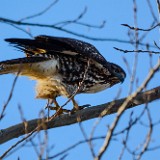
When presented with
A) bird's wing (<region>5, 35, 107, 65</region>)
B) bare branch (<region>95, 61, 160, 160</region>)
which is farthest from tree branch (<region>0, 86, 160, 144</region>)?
bare branch (<region>95, 61, 160, 160</region>)

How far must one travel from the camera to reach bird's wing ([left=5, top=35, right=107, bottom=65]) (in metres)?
7.05

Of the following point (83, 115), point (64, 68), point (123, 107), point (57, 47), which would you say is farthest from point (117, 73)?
point (123, 107)

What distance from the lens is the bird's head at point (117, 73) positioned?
7.84 m

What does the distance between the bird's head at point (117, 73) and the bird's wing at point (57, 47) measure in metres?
0.37

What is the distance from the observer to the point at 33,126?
569cm

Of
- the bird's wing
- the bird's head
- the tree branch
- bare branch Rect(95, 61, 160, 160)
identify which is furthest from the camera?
the bird's head

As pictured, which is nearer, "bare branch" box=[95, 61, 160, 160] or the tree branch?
"bare branch" box=[95, 61, 160, 160]

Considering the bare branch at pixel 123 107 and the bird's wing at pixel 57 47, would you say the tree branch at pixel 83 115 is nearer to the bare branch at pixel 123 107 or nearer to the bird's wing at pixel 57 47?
the bird's wing at pixel 57 47

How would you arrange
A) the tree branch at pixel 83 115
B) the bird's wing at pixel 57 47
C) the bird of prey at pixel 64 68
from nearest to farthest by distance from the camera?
the tree branch at pixel 83 115
the bird's wing at pixel 57 47
the bird of prey at pixel 64 68

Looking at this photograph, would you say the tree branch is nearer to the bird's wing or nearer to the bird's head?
the bird's wing

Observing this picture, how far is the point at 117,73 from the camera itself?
798 cm

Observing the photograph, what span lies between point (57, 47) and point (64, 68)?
413mm

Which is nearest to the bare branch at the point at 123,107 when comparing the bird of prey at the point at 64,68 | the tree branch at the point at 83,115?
the tree branch at the point at 83,115

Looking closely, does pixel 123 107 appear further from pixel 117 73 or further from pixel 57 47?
pixel 117 73
